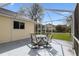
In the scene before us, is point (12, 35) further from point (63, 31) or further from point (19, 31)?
point (63, 31)

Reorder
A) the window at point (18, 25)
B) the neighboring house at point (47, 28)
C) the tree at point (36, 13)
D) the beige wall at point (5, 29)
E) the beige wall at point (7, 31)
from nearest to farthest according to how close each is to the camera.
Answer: the beige wall at point (5, 29) < the beige wall at point (7, 31) < the window at point (18, 25) < the neighboring house at point (47, 28) < the tree at point (36, 13)

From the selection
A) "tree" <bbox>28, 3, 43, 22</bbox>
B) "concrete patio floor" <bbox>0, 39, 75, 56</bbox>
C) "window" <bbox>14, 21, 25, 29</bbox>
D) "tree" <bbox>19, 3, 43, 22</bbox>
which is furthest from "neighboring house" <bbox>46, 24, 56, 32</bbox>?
"concrete patio floor" <bbox>0, 39, 75, 56</bbox>

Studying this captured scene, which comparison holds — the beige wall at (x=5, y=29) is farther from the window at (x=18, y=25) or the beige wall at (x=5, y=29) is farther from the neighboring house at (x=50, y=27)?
the neighboring house at (x=50, y=27)

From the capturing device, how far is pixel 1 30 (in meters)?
10.2

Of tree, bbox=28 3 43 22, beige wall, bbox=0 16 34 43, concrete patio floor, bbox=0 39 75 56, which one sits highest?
tree, bbox=28 3 43 22

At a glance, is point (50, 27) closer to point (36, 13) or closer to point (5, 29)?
point (36, 13)

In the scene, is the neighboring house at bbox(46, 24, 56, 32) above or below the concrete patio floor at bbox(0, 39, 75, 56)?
above

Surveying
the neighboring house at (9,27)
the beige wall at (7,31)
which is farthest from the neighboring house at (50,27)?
the beige wall at (7,31)

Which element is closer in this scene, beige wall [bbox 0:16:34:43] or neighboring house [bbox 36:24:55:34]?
beige wall [bbox 0:16:34:43]

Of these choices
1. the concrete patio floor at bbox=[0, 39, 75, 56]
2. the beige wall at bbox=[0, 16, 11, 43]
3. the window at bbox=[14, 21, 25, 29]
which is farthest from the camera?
the window at bbox=[14, 21, 25, 29]

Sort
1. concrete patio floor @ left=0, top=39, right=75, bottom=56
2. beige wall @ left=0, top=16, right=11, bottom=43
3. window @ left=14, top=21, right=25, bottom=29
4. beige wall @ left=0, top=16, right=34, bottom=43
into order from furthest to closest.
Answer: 1. window @ left=14, top=21, right=25, bottom=29
2. beige wall @ left=0, top=16, right=34, bottom=43
3. beige wall @ left=0, top=16, right=11, bottom=43
4. concrete patio floor @ left=0, top=39, right=75, bottom=56

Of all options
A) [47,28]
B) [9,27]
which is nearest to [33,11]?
[47,28]

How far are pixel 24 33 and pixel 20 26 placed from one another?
1403 millimetres

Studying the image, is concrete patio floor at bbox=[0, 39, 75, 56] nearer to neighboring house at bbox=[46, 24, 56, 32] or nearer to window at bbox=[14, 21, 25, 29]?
window at bbox=[14, 21, 25, 29]
